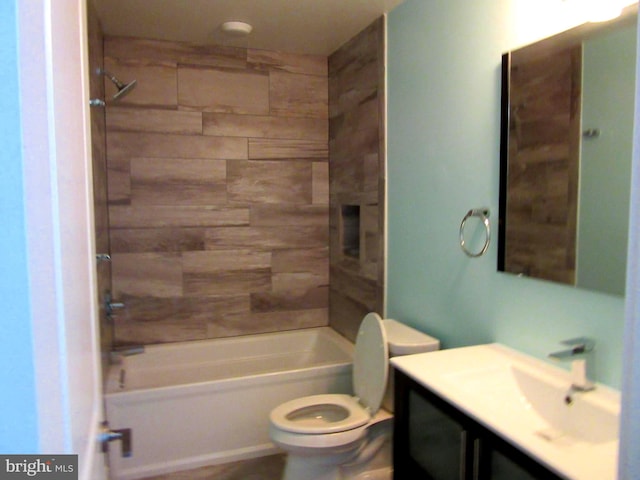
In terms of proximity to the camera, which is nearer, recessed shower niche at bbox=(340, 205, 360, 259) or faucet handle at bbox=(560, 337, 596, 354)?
faucet handle at bbox=(560, 337, 596, 354)

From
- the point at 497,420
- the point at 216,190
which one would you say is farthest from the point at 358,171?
the point at 497,420

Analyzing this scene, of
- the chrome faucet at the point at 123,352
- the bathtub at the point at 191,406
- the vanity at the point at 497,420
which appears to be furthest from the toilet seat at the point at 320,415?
the chrome faucet at the point at 123,352

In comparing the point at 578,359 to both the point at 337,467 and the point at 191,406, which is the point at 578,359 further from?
the point at 191,406

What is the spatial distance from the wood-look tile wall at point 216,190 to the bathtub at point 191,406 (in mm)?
316

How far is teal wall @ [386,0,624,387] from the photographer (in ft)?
5.35

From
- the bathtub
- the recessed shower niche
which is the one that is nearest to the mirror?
the recessed shower niche

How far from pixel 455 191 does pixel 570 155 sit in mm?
608

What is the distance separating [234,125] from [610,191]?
2.48 meters

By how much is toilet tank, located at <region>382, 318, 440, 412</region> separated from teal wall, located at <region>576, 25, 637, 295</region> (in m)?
0.81

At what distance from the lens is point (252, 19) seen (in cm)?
274

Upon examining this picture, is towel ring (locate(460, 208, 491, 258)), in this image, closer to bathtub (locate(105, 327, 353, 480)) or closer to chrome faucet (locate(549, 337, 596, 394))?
chrome faucet (locate(549, 337, 596, 394))

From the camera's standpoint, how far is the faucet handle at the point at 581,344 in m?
1.44

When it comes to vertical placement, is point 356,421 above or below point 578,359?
below

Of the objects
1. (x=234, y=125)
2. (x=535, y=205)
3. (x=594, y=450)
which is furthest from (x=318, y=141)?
(x=594, y=450)
